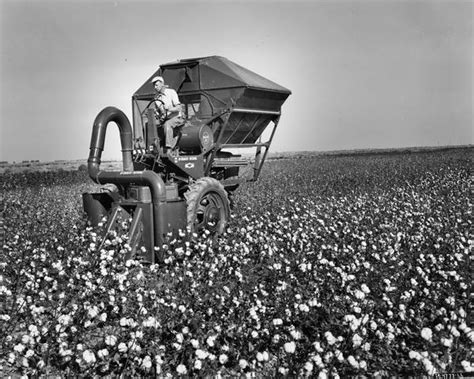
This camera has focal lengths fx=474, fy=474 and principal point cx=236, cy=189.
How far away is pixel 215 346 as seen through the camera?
371 cm

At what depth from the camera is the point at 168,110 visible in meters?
7.96

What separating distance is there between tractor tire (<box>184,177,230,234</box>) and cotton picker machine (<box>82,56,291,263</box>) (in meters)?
0.01

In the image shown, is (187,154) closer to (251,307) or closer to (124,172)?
(124,172)

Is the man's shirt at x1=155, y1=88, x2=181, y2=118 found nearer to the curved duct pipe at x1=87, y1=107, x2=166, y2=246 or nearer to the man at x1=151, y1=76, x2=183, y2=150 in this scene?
the man at x1=151, y1=76, x2=183, y2=150

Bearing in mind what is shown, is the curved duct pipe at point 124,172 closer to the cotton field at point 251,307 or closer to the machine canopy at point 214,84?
the cotton field at point 251,307

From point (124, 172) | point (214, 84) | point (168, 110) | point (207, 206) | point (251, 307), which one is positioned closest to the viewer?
point (251, 307)

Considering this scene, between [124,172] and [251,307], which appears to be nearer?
[251,307]

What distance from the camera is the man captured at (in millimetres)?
7828

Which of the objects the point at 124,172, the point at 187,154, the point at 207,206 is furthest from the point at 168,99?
the point at 207,206

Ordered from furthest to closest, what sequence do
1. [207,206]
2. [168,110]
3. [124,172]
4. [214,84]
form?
[214,84]
[168,110]
[207,206]
[124,172]

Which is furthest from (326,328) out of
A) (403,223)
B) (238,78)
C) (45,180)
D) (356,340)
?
(45,180)

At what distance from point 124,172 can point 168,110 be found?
163 centimetres

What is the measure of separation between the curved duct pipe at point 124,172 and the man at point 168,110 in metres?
0.70

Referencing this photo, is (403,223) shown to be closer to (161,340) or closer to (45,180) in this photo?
(161,340)
